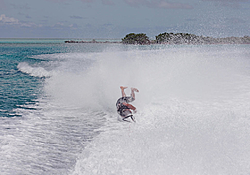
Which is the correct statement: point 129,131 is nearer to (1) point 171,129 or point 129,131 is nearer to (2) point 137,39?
(1) point 171,129

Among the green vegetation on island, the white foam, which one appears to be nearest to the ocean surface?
the white foam

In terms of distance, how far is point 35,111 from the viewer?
8.38m

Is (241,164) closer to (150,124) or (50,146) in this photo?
(150,124)

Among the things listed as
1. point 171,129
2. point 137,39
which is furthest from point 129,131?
point 137,39

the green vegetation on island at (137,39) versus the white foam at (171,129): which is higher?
the green vegetation on island at (137,39)

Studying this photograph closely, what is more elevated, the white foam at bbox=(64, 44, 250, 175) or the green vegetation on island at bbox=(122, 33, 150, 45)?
the green vegetation on island at bbox=(122, 33, 150, 45)

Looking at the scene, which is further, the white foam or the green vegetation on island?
the green vegetation on island

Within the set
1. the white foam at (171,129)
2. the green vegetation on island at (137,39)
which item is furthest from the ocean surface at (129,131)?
the green vegetation on island at (137,39)

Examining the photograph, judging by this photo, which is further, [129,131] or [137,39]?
[137,39]

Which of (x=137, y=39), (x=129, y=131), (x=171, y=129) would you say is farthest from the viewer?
(x=137, y=39)

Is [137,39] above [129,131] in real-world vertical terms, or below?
above

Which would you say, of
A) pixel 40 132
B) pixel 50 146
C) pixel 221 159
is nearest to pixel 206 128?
pixel 221 159

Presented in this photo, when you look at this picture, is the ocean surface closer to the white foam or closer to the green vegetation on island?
the white foam

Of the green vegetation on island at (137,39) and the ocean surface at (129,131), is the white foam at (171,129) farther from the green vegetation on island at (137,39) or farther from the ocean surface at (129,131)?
the green vegetation on island at (137,39)
